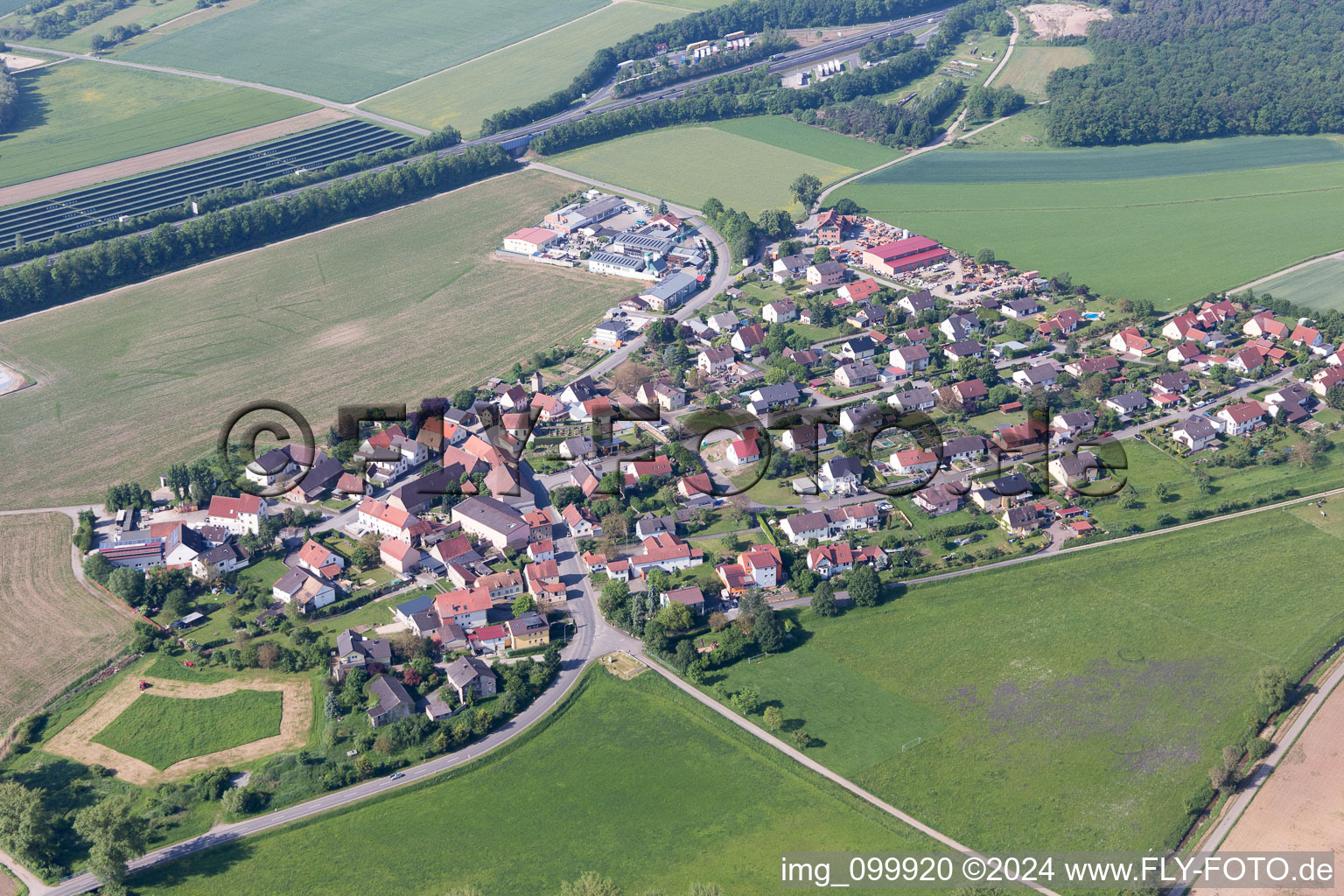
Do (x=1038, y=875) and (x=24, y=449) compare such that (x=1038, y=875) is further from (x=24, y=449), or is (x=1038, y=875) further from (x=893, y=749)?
(x=24, y=449)

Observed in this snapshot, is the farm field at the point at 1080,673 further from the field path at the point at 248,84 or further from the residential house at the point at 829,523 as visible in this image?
the field path at the point at 248,84

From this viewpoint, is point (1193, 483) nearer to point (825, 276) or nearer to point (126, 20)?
point (825, 276)

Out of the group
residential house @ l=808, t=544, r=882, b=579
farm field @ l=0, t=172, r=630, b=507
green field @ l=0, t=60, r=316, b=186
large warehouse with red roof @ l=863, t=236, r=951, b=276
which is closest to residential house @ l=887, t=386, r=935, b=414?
residential house @ l=808, t=544, r=882, b=579

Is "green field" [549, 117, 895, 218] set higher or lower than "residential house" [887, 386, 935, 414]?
higher

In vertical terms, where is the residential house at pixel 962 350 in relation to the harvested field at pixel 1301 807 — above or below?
above

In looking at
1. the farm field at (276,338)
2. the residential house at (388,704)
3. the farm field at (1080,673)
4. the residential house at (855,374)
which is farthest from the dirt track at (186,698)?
the residential house at (855,374)

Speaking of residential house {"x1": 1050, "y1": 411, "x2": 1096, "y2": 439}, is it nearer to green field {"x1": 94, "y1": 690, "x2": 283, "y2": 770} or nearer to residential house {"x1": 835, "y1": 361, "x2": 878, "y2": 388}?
residential house {"x1": 835, "y1": 361, "x2": 878, "y2": 388}

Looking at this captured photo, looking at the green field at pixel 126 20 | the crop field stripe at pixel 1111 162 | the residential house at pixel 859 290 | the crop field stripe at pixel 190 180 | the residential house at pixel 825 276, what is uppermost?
the green field at pixel 126 20
